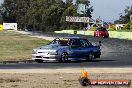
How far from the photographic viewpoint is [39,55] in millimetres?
24625

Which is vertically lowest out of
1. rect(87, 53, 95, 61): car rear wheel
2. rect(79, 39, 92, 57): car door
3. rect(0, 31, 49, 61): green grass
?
rect(0, 31, 49, 61): green grass

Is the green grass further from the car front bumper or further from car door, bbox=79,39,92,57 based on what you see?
car door, bbox=79,39,92,57

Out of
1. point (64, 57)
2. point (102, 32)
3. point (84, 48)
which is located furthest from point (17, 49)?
point (102, 32)

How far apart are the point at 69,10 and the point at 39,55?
570 ft

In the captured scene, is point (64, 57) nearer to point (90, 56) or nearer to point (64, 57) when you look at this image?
point (64, 57)

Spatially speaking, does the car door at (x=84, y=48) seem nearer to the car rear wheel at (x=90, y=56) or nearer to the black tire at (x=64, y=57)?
the car rear wheel at (x=90, y=56)

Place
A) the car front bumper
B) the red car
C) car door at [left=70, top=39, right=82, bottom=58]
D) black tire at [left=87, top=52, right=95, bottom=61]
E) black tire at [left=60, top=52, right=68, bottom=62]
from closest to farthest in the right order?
the car front bumper < black tire at [left=60, top=52, right=68, bottom=62] < car door at [left=70, top=39, right=82, bottom=58] < black tire at [left=87, top=52, right=95, bottom=61] < the red car

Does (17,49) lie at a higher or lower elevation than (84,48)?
lower

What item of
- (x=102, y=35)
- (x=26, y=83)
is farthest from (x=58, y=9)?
(x=26, y=83)

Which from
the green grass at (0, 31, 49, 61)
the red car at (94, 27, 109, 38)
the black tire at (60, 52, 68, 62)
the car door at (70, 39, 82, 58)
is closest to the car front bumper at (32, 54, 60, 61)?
the black tire at (60, 52, 68, 62)

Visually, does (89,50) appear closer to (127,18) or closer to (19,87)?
(19,87)

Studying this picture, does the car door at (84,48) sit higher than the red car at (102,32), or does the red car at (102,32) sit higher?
the car door at (84,48)

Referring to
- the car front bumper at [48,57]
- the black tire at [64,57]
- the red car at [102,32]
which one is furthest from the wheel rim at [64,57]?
the red car at [102,32]

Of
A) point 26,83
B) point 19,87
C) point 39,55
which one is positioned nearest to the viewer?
point 19,87
